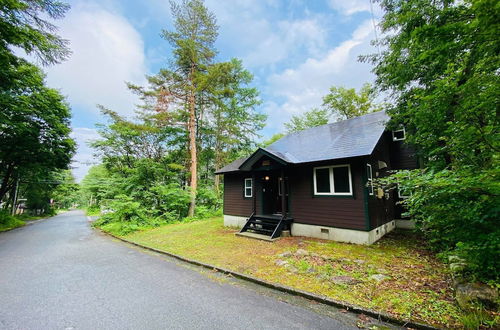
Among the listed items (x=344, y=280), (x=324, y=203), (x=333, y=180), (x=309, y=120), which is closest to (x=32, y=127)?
(x=324, y=203)

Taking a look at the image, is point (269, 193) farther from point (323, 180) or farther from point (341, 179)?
point (341, 179)

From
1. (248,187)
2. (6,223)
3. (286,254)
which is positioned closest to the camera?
(286,254)

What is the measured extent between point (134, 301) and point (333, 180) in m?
6.82

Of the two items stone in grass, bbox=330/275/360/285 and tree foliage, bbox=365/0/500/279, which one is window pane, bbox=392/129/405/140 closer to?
tree foliage, bbox=365/0/500/279

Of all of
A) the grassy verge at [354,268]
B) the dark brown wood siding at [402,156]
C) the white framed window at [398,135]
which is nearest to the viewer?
the grassy verge at [354,268]

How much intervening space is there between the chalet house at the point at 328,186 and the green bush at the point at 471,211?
2757 mm

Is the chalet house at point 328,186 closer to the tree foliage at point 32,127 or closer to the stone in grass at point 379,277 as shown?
the stone in grass at point 379,277

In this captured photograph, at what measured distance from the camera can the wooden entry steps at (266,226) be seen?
24.9 ft

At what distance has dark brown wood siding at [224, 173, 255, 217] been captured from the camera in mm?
10172

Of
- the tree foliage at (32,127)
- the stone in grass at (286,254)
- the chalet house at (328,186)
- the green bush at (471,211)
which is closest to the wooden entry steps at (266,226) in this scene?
the chalet house at (328,186)

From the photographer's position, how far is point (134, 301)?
329 centimetres

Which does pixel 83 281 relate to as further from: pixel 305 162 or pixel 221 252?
pixel 305 162

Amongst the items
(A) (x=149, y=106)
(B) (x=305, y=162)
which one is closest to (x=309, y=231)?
(B) (x=305, y=162)

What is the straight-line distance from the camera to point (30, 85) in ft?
39.3
